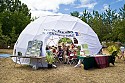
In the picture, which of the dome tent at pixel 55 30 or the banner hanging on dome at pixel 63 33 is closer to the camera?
the dome tent at pixel 55 30

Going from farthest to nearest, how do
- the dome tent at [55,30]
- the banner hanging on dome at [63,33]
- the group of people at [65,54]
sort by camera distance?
the group of people at [65,54] → the banner hanging on dome at [63,33] → the dome tent at [55,30]

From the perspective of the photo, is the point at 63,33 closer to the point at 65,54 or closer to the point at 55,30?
the point at 55,30

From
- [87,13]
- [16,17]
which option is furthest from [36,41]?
[87,13]

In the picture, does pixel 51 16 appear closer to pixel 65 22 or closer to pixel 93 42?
pixel 65 22

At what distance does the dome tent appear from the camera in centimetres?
1385

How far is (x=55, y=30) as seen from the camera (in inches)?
564

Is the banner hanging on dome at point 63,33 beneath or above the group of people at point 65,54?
above

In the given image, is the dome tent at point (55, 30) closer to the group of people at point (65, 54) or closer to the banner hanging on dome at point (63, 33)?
the banner hanging on dome at point (63, 33)

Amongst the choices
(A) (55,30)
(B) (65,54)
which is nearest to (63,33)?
(A) (55,30)

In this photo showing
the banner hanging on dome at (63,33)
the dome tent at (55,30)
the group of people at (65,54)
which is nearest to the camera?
the dome tent at (55,30)

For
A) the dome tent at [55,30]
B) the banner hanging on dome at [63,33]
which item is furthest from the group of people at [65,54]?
the banner hanging on dome at [63,33]

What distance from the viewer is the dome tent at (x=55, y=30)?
545 inches

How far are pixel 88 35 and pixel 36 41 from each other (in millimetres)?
3518

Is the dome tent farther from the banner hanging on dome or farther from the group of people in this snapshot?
the group of people
